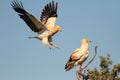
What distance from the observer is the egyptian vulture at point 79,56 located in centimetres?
1319

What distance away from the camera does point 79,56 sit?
1316 cm

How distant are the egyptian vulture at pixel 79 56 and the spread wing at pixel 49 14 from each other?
5.01 m

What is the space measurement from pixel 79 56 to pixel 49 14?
647cm

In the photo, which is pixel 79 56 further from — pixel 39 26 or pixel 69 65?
pixel 39 26

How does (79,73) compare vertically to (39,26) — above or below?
below

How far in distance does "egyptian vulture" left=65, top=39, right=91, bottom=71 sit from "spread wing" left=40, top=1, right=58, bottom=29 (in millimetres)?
5008

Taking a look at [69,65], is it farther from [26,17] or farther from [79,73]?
[26,17]

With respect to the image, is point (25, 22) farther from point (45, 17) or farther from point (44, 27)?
point (45, 17)

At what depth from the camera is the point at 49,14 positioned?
19.3 meters

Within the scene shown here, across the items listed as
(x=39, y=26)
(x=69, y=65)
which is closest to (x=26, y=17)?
(x=39, y=26)

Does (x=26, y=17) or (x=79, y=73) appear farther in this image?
(x=26, y=17)

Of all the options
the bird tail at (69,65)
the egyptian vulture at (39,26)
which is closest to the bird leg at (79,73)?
the bird tail at (69,65)

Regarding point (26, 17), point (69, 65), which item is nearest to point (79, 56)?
point (69, 65)

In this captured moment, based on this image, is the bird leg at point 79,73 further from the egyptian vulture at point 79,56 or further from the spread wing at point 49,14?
the spread wing at point 49,14
